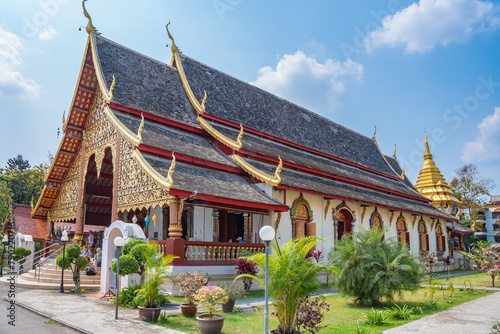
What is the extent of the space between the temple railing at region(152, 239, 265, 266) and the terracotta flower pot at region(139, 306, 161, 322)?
9.19ft

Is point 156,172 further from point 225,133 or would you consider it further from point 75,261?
point 225,133

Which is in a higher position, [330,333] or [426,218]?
[426,218]


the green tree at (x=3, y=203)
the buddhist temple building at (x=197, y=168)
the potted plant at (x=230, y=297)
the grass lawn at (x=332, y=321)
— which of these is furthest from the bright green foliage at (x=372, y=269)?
the green tree at (x=3, y=203)

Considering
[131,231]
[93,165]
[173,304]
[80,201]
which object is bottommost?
[173,304]

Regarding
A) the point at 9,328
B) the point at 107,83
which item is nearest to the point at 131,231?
the point at 9,328

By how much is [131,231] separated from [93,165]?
7693 mm

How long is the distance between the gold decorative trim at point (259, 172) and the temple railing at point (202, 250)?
2.14 metres

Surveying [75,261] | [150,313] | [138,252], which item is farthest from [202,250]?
[75,261]

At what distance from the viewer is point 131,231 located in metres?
11.4

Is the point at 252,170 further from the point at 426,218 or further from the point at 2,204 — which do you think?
the point at 2,204

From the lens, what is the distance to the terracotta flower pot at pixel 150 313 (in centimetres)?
821

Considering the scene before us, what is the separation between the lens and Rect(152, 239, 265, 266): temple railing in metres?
11.3

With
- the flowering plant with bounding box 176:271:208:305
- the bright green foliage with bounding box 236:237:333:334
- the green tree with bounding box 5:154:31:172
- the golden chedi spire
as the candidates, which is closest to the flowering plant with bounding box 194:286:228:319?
the flowering plant with bounding box 176:271:208:305

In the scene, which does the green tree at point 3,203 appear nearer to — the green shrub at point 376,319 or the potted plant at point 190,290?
the potted plant at point 190,290
